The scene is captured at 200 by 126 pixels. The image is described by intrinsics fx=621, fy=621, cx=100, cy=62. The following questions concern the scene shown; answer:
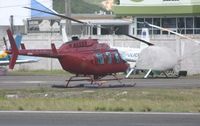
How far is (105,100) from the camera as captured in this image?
19.9 meters

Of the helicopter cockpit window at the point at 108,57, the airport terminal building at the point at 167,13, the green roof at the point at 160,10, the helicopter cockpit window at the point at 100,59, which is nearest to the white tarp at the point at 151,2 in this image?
the airport terminal building at the point at 167,13

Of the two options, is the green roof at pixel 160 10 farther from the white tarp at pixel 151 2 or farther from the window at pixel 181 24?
the window at pixel 181 24

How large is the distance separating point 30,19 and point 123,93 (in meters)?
58.4

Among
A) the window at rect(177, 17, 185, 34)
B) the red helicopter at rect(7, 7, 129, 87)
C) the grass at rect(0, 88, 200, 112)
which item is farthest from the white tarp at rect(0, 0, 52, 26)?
the grass at rect(0, 88, 200, 112)

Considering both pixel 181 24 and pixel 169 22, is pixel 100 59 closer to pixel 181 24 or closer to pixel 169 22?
pixel 181 24

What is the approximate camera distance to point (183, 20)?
59.6 meters

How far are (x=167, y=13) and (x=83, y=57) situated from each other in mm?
33616

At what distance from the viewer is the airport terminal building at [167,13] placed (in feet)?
191

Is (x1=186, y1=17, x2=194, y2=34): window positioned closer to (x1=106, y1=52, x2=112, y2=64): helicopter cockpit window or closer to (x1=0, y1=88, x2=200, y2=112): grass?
(x1=106, y1=52, x2=112, y2=64): helicopter cockpit window

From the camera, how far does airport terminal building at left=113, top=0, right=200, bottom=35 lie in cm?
5819

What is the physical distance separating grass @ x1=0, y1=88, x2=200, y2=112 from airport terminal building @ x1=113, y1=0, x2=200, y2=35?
1430 inches
